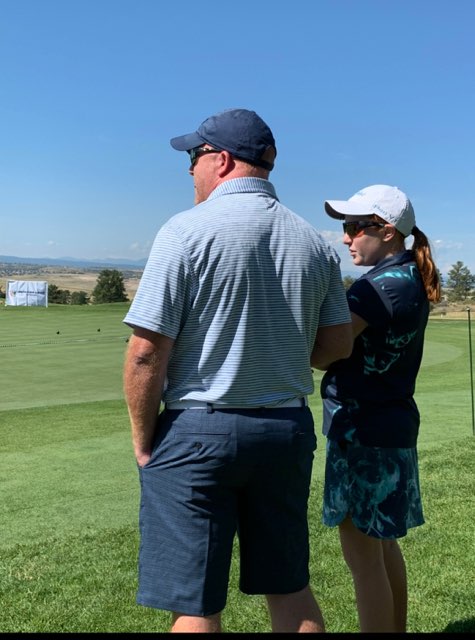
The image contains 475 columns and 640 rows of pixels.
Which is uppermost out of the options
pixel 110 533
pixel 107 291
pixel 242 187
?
pixel 242 187

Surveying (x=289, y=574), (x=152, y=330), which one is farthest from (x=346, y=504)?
(x=152, y=330)

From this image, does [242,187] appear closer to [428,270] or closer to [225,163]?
[225,163]

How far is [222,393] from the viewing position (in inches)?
72.7

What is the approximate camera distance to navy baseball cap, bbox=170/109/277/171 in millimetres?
2002

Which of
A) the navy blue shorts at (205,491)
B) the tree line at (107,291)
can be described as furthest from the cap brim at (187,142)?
the tree line at (107,291)

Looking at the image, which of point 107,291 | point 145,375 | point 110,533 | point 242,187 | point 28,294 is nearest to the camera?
point 145,375

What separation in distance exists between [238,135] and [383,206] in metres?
0.72

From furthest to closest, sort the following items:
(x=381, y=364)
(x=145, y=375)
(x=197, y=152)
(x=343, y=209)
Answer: (x=343, y=209)
(x=381, y=364)
(x=197, y=152)
(x=145, y=375)

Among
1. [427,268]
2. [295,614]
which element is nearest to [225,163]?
[427,268]

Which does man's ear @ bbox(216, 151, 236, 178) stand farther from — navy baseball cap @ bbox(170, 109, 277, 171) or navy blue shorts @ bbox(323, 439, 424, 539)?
navy blue shorts @ bbox(323, 439, 424, 539)

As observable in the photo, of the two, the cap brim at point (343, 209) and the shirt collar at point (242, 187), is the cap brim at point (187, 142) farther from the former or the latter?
the cap brim at point (343, 209)

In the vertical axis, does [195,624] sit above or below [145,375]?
below

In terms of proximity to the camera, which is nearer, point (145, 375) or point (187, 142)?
point (145, 375)

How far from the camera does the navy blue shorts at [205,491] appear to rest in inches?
72.2
